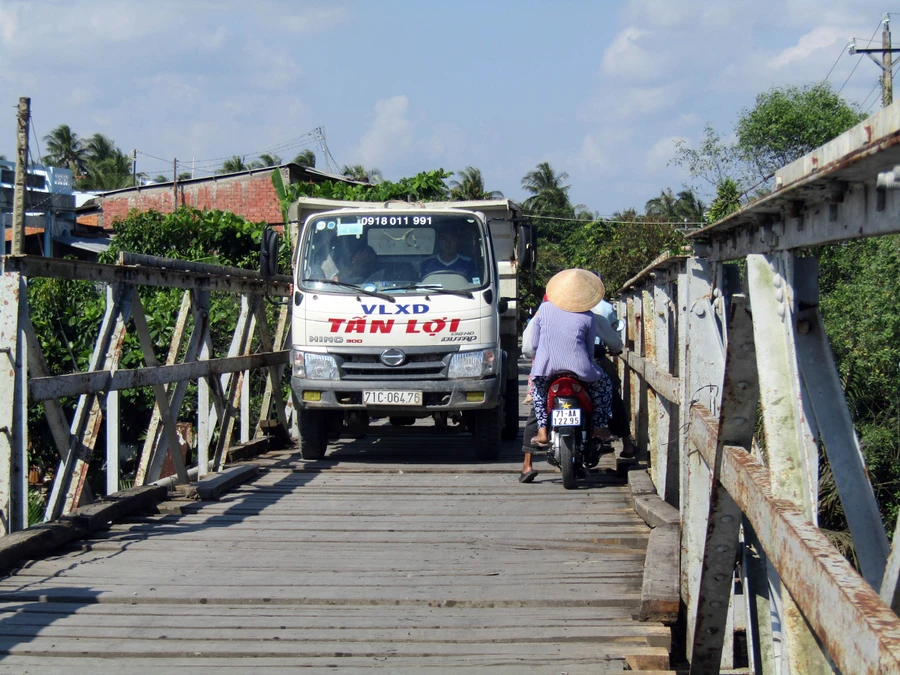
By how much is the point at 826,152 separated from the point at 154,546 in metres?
4.62

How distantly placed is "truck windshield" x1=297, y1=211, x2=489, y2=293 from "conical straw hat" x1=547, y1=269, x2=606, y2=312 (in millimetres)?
1103

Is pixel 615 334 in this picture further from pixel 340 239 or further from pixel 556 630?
pixel 556 630

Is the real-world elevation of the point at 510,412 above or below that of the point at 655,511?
above

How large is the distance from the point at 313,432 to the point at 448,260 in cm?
187

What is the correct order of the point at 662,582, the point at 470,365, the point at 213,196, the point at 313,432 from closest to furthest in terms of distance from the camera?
1. the point at 662,582
2. the point at 470,365
3. the point at 313,432
4. the point at 213,196

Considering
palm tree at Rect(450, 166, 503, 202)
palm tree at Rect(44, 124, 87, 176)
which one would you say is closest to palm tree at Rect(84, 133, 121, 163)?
palm tree at Rect(44, 124, 87, 176)

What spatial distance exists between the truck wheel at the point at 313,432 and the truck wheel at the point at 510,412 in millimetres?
2291

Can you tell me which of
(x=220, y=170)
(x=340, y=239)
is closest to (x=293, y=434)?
(x=340, y=239)

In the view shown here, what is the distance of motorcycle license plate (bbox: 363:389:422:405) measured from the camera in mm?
8328

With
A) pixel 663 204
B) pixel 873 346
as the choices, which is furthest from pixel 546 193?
pixel 873 346

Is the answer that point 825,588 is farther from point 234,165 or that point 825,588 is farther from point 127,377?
point 234,165

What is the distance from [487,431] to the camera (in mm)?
8844

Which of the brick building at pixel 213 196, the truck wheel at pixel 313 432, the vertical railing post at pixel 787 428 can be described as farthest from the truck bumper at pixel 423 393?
the brick building at pixel 213 196

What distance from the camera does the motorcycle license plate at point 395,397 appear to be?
833cm
